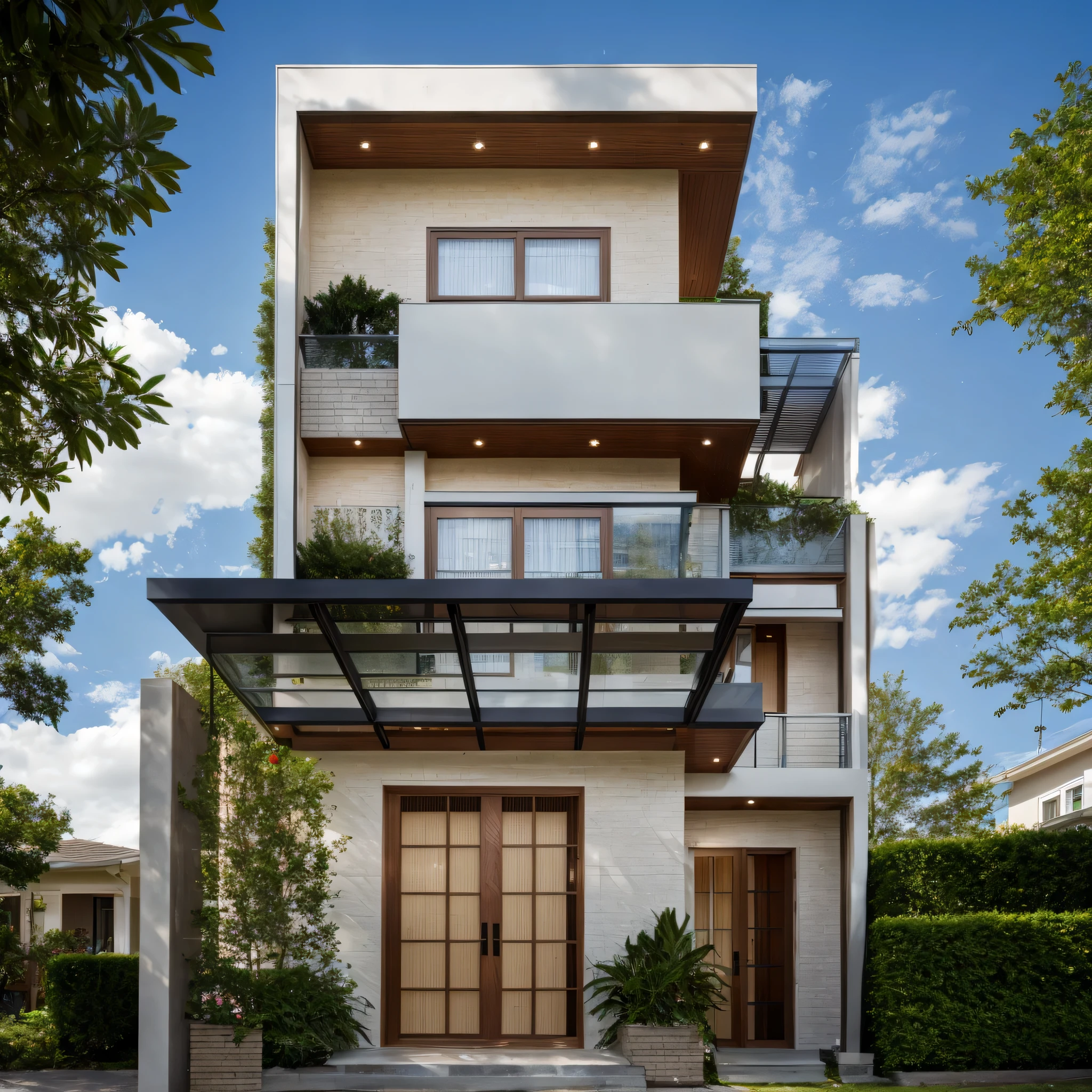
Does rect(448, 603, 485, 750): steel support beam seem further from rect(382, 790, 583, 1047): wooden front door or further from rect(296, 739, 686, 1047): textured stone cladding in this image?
rect(382, 790, 583, 1047): wooden front door

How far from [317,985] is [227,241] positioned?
139 ft

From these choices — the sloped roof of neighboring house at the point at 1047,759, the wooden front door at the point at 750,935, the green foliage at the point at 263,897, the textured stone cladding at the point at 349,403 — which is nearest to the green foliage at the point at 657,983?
the green foliage at the point at 263,897

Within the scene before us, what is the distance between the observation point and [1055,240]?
568 inches

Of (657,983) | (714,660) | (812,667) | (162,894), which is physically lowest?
(657,983)

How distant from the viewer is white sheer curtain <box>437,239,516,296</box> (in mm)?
14180

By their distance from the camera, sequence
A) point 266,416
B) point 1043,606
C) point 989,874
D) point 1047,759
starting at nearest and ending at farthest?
point 989,874
point 1043,606
point 266,416
point 1047,759

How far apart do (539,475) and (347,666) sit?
4.57 meters

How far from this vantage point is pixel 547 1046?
12.4m

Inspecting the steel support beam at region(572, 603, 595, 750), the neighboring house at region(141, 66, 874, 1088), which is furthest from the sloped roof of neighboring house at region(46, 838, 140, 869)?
the steel support beam at region(572, 603, 595, 750)

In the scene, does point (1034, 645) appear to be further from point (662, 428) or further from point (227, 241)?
point (227, 241)

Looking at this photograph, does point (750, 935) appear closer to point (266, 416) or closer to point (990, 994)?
point (990, 994)

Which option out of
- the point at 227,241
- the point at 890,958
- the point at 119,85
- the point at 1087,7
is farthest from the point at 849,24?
the point at 119,85

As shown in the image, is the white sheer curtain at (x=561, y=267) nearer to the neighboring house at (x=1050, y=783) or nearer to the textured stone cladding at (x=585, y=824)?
the textured stone cladding at (x=585, y=824)

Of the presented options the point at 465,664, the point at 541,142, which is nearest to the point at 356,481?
the point at 465,664
